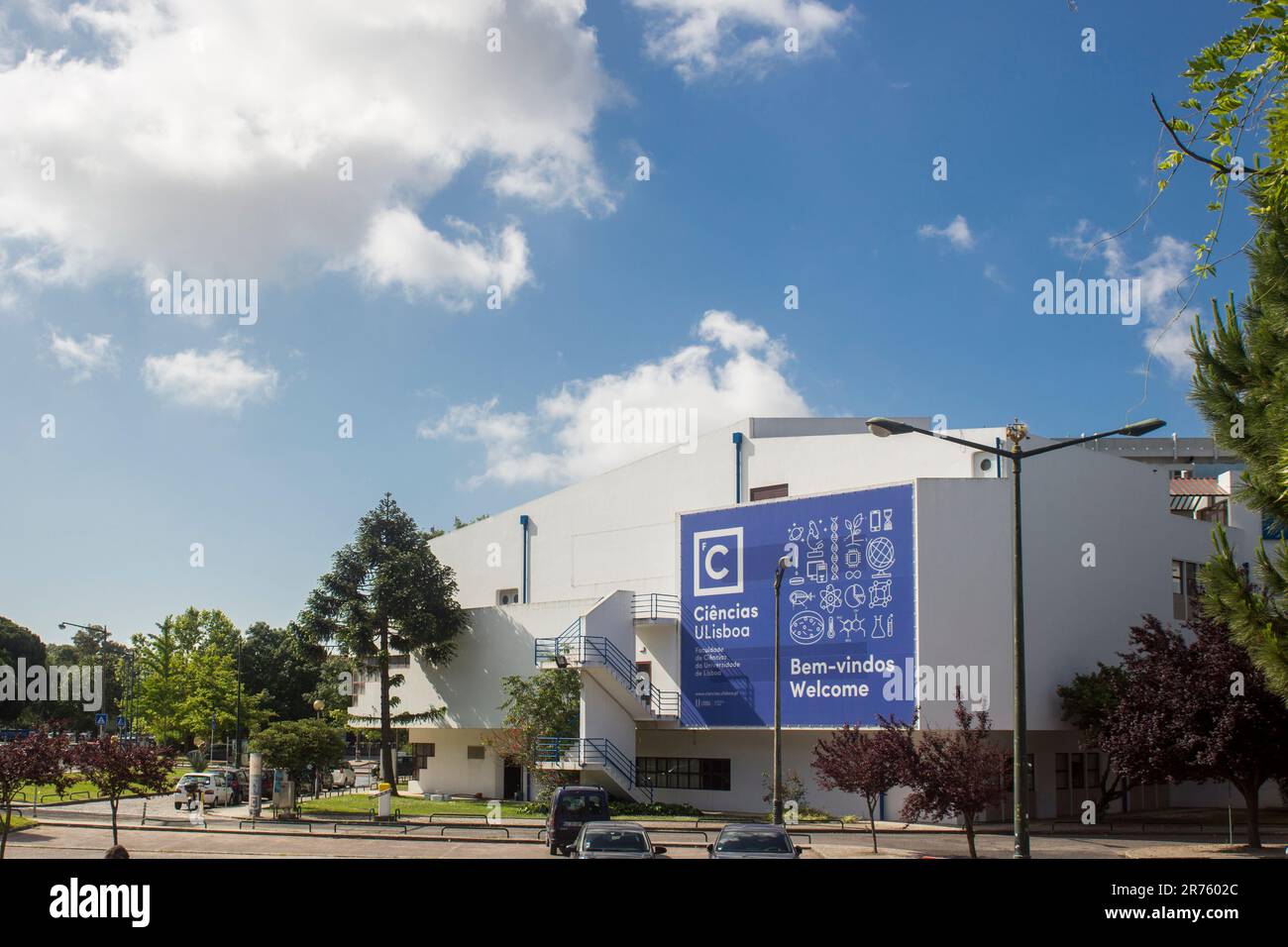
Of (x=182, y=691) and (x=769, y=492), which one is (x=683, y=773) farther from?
(x=182, y=691)

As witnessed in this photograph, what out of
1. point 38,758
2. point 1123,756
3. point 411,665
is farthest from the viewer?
point 411,665

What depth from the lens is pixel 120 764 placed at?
31250 mm

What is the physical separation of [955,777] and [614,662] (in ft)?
72.2

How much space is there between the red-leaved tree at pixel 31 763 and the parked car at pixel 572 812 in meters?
13.0

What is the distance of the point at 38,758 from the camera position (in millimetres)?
29094

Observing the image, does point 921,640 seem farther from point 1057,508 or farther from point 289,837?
point 289,837

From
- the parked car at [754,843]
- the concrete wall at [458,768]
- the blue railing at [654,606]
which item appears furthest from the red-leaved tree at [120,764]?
the concrete wall at [458,768]

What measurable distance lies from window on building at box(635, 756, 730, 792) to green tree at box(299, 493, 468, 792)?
11.4 meters

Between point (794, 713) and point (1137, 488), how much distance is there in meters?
16.0

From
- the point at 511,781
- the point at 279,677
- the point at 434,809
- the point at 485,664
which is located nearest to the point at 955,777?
the point at 434,809

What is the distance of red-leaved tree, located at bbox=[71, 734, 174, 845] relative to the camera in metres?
31.4

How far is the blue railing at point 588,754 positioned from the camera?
43.8m

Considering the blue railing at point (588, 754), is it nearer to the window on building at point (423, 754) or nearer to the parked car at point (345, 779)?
the window on building at point (423, 754)
